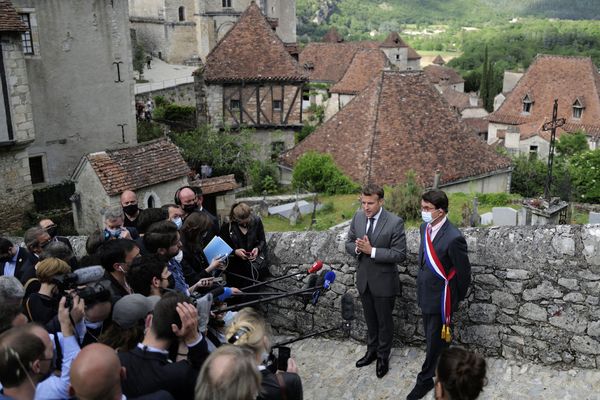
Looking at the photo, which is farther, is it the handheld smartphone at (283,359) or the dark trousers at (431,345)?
the dark trousers at (431,345)

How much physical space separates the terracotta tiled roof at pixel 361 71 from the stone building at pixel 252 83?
1817 cm

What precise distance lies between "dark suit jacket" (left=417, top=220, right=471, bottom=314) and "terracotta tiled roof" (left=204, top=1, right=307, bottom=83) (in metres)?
24.8

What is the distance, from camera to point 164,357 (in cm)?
400

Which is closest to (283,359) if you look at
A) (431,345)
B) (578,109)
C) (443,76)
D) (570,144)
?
(431,345)

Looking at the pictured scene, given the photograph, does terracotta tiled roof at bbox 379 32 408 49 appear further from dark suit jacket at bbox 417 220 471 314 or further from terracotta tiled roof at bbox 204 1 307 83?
dark suit jacket at bbox 417 220 471 314

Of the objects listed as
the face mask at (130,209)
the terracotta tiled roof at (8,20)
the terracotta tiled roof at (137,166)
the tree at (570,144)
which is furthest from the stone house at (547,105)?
the face mask at (130,209)

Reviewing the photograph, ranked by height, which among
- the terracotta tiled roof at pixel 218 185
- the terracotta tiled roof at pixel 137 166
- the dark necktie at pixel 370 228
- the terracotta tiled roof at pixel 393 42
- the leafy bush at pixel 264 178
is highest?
the terracotta tiled roof at pixel 393 42

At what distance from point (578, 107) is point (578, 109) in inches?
9.4

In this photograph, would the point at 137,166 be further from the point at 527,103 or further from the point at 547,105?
the point at 527,103

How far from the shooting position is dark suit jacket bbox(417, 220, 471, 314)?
549 centimetres

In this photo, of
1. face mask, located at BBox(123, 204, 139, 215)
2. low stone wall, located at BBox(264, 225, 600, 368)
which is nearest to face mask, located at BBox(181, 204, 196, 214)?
face mask, located at BBox(123, 204, 139, 215)

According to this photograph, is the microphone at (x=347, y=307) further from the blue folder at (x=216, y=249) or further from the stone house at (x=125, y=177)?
the stone house at (x=125, y=177)

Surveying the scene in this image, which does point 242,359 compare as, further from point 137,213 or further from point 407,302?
point 137,213

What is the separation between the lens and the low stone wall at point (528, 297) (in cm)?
565
